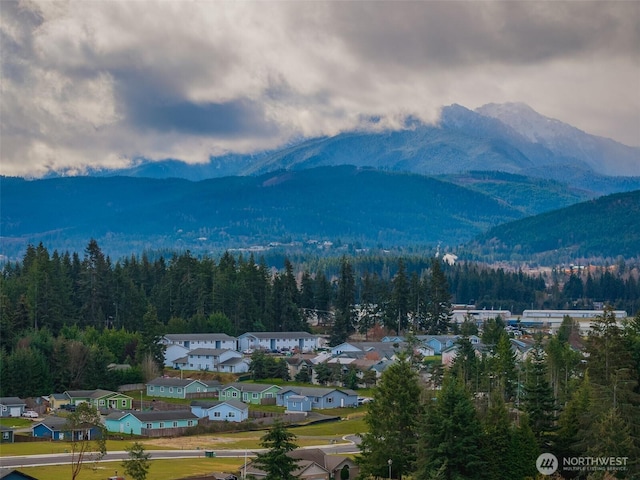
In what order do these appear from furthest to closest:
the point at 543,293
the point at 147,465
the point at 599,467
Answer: the point at 543,293 → the point at 147,465 → the point at 599,467

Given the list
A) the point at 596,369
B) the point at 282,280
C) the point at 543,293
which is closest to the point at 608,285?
the point at 543,293

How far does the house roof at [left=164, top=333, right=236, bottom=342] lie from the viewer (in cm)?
10819

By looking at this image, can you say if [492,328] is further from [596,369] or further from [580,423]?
[580,423]

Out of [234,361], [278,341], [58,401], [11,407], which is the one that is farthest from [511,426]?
[278,341]

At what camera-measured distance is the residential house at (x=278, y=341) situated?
11375cm

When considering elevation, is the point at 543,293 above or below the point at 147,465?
above

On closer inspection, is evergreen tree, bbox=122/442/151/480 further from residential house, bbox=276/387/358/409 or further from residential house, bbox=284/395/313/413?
residential house, bbox=276/387/358/409

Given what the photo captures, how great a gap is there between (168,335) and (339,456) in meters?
54.3

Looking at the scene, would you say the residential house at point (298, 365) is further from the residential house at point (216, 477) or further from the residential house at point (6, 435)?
the residential house at point (216, 477)

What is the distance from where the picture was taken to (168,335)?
109 meters

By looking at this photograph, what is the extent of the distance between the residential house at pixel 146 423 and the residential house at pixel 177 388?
1346 centimetres

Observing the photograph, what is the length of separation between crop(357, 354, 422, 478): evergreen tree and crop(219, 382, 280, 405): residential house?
34333 millimetres

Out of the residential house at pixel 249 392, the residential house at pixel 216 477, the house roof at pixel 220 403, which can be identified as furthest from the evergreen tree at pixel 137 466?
the residential house at pixel 249 392

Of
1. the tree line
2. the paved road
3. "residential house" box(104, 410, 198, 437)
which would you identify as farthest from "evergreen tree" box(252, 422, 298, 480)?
"residential house" box(104, 410, 198, 437)
